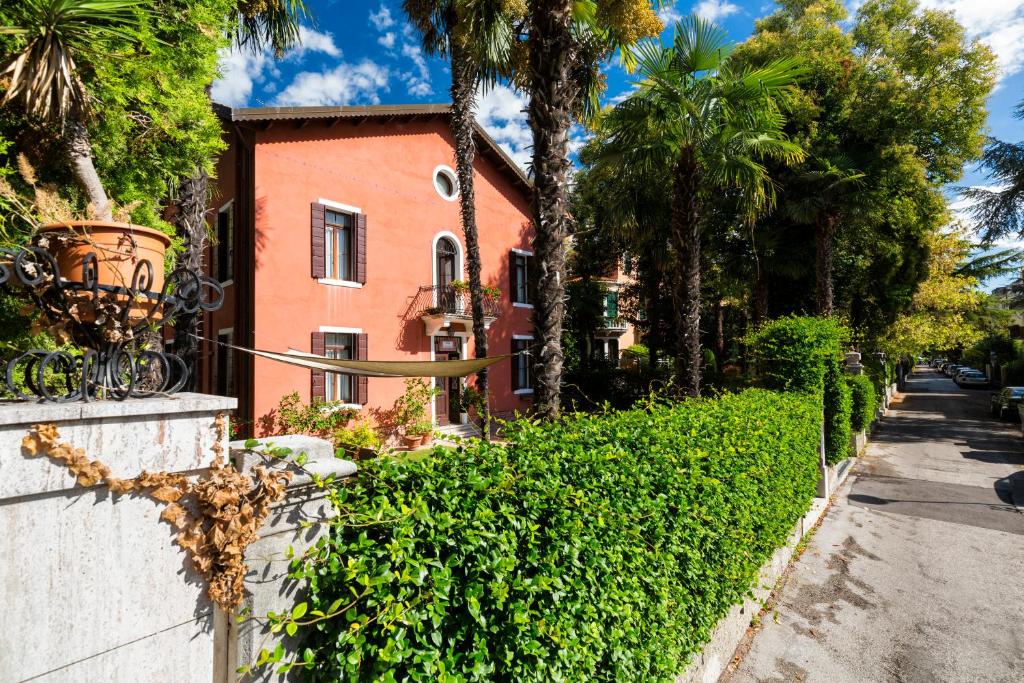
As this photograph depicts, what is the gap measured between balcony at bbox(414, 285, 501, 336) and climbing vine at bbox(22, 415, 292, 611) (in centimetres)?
1222

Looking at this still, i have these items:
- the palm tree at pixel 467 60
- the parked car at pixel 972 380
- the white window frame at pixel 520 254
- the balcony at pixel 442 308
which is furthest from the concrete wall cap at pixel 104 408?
the parked car at pixel 972 380

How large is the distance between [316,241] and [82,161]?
6.53 meters

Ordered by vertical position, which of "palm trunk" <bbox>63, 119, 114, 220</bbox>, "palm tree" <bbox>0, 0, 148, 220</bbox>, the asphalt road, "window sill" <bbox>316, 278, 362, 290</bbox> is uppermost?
"palm tree" <bbox>0, 0, 148, 220</bbox>

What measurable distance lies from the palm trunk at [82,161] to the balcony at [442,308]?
8744 millimetres

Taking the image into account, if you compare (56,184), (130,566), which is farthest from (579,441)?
(56,184)

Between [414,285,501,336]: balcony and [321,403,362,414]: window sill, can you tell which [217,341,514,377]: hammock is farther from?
[414,285,501,336]: balcony

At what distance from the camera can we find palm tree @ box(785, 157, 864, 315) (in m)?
15.4

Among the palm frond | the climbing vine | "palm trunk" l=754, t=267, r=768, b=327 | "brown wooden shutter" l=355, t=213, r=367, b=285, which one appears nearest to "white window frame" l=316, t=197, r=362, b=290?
"brown wooden shutter" l=355, t=213, r=367, b=285

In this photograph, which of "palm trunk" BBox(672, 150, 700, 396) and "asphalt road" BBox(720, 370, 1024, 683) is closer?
"asphalt road" BBox(720, 370, 1024, 683)

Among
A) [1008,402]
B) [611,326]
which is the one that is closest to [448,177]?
[611,326]

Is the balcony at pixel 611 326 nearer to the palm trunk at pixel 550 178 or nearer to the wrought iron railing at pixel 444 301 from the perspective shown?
the wrought iron railing at pixel 444 301

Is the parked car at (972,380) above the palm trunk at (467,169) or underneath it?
underneath

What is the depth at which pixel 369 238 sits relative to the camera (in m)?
13.3

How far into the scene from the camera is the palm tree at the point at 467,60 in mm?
6894
